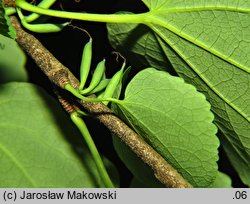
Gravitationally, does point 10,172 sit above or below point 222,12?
below

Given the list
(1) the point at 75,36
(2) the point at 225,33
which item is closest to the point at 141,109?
(2) the point at 225,33

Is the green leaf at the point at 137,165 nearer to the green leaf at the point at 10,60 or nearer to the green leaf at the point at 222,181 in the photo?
the green leaf at the point at 222,181

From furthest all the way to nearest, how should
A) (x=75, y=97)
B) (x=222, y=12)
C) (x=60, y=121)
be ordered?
(x=60, y=121)
(x=75, y=97)
(x=222, y=12)

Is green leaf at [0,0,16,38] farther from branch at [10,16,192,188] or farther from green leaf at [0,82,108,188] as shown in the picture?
green leaf at [0,82,108,188]

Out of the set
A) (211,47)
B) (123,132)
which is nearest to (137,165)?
(123,132)

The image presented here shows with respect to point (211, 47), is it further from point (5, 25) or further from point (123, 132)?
point (5, 25)

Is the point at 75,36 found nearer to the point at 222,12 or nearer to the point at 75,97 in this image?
the point at 75,97

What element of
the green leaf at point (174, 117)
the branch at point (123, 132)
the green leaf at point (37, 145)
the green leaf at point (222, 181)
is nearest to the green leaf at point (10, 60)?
the green leaf at point (37, 145)
